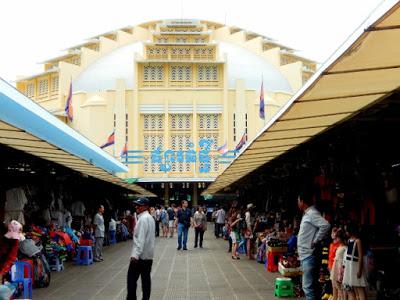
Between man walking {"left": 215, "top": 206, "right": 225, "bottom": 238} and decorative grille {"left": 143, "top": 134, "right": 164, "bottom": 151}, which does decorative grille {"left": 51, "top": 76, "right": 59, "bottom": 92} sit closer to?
decorative grille {"left": 143, "top": 134, "right": 164, "bottom": 151}

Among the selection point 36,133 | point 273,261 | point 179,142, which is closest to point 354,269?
point 36,133

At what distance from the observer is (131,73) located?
2197 inches

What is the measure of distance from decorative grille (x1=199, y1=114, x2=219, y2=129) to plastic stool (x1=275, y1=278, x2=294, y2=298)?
37.8m

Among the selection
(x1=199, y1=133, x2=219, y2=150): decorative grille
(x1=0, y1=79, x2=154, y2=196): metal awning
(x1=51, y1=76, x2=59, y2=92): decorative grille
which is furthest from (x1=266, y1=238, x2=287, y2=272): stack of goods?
(x1=51, y1=76, x2=59, y2=92): decorative grille

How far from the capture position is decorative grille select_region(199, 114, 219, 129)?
157 ft

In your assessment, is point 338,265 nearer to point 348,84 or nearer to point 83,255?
point 348,84

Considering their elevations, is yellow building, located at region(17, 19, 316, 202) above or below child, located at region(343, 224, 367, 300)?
above

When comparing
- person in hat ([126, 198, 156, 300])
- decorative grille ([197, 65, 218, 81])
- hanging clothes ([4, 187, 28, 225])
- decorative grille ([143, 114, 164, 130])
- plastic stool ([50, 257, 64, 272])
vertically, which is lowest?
plastic stool ([50, 257, 64, 272])

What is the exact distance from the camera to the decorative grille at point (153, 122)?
1880 inches

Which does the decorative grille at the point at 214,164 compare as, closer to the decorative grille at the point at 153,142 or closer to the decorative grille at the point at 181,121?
the decorative grille at the point at 181,121

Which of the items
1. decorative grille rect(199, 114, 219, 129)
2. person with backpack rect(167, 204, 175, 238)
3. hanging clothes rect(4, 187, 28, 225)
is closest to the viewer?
hanging clothes rect(4, 187, 28, 225)

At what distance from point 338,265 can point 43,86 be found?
52237mm

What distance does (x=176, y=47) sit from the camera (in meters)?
50.4

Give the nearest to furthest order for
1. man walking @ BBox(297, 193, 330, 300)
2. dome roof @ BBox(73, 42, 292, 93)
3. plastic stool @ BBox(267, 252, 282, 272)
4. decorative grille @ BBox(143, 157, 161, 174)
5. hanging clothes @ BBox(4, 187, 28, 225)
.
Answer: man walking @ BBox(297, 193, 330, 300), hanging clothes @ BBox(4, 187, 28, 225), plastic stool @ BBox(267, 252, 282, 272), decorative grille @ BBox(143, 157, 161, 174), dome roof @ BBox(73, 42, 292, 93)
